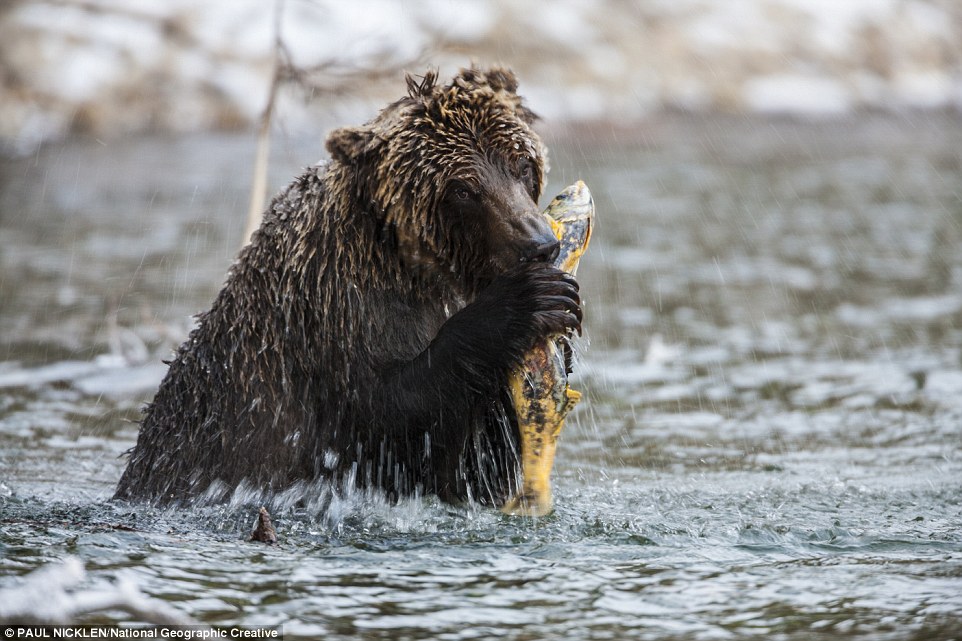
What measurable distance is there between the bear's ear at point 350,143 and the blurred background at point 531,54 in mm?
11698

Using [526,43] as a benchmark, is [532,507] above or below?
below

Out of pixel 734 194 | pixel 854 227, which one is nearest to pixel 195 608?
pixel 854 227

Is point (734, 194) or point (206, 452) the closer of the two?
point (206, 452)

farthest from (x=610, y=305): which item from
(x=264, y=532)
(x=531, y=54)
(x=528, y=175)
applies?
(x=531, y=54)

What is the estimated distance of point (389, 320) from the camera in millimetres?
5305

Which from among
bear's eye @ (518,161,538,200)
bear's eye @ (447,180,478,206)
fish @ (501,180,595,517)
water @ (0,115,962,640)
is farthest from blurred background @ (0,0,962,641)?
bear's eye @ (447,180,478,206)

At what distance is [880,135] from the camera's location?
19891 mm

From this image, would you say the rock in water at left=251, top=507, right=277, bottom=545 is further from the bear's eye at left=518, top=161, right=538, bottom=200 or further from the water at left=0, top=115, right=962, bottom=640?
the bear's eye at left=518, top=161, right=538, bottom=200

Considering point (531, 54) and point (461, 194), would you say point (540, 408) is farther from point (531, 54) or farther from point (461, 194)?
point (531, 54)

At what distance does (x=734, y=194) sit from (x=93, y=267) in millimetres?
7602

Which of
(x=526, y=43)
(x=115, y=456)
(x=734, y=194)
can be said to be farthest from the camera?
(x=526, y=43)

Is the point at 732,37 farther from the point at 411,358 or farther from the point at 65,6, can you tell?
the point at 411,358

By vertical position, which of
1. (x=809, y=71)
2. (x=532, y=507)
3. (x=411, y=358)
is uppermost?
(x=809, y=71)

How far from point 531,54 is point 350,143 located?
51.3ft
